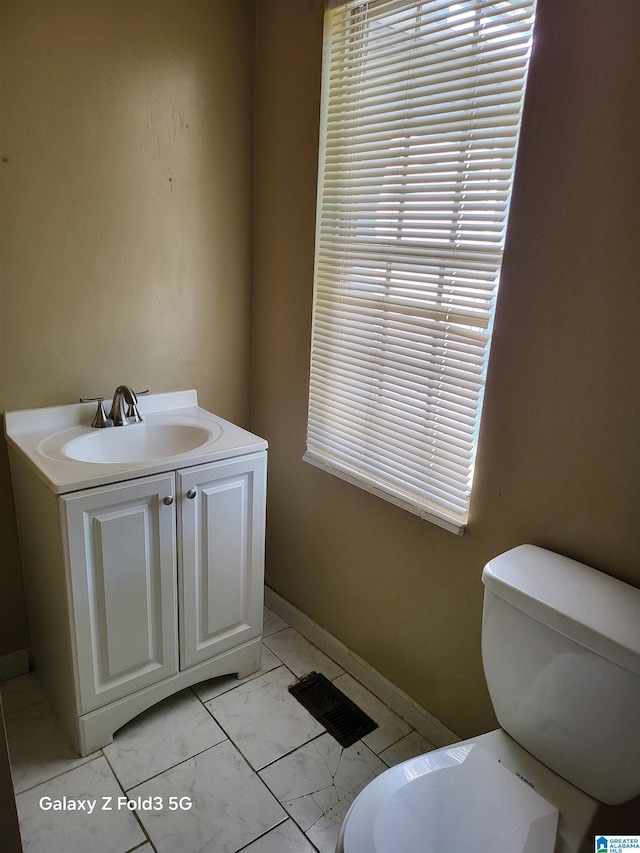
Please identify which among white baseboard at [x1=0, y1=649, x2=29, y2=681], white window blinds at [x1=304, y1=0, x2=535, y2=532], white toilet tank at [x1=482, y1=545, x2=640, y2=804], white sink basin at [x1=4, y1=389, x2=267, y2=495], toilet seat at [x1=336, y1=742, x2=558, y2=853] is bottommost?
white baseboard at [x1=0, y1=649, x2=29, y2=681]

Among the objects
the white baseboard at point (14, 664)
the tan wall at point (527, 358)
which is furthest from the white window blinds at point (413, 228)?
the white baseboard at point (14, 664)

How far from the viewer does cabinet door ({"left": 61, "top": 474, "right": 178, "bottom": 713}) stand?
143cm

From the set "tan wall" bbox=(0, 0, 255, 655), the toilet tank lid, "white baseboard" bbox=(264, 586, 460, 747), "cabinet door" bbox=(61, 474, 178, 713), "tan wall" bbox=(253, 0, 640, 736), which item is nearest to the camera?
the toilet tank lid

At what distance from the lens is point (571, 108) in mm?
1161

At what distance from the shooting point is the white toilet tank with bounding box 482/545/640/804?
1004 mm

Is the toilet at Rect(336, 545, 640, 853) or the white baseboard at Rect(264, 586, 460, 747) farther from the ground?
the toilet at Rect(336, 545, 640, 853)

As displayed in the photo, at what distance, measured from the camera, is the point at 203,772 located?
1.55m

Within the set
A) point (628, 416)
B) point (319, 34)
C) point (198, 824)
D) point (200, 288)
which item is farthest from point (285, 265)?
point (198, 824)

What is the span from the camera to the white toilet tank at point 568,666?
1.00m

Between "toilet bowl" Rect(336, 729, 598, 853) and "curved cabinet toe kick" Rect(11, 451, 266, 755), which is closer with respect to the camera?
"toilet bowl" Rect(336, 729, 598, 853)

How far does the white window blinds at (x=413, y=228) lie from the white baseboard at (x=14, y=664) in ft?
4.01

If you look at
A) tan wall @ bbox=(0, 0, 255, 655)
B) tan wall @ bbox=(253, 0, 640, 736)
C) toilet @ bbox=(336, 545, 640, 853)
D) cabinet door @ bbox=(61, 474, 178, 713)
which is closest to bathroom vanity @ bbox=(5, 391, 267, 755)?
cabinet door @ bbox=(61, 474, 178, 713)

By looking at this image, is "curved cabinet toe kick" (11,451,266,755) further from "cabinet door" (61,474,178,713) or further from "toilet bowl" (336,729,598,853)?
"toilet bowl" (336,729,598,853)

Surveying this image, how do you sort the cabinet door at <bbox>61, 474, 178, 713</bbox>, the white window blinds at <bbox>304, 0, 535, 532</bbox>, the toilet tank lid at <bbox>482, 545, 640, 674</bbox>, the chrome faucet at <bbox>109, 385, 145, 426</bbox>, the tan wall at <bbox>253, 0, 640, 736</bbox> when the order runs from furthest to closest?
the chrome faucet at <bbox>109, 385, 145, 426</bbox> → the cabinet door at <bbox>61, 474, 178, 713</bbox> → the white window blinds at <bbox>304, 0, 535, 532</bbox> → the tan wall at <bbox>253, 0, 640, 736</bbox> → the toilet tank lid at <bbox>482, 545, 640, 674</bbox>
